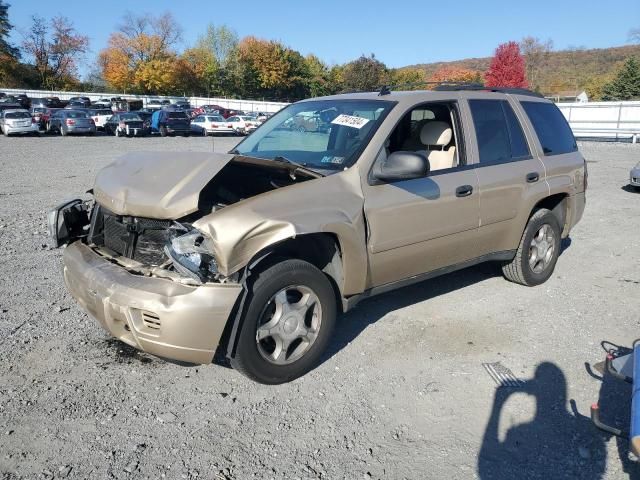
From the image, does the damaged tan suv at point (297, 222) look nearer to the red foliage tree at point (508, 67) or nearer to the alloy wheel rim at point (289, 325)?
the alloy wheel rim at point (289, 325)

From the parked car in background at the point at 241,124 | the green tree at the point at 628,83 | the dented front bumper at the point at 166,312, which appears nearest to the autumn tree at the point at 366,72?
the green tree at the point at 628,83

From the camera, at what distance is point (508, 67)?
63.6 meters

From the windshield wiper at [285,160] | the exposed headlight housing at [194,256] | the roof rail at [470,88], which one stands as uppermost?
the roof rail at [470,88]

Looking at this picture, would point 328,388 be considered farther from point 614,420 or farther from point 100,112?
point 100,112

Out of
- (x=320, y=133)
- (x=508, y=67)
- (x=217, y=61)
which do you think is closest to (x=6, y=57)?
(x=217, y=61)

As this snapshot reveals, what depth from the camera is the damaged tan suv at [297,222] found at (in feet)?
10.4

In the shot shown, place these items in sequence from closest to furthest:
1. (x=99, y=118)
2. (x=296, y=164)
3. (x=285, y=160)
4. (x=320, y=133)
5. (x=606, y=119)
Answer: (x=296, y=164), (x=285, y=160), (x=320, y=133), (x=606, y=119), (x=99, y=118)

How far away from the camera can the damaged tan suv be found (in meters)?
3.17

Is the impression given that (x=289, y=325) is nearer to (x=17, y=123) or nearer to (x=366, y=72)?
(x=17, y=123)

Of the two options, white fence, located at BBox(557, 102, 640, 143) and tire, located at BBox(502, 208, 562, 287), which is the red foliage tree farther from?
tire, located at BBox(502, 208, 562, 287)

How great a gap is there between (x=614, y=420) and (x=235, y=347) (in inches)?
90.6

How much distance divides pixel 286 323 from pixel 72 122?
97.9 ft

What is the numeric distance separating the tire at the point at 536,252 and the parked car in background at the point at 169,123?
95.2 ft

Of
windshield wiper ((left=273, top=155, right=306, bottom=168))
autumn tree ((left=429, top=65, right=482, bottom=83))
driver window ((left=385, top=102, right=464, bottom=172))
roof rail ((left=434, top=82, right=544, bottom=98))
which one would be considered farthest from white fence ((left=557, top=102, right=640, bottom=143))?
windshield wiper ((left=273, top=155, right=306, bottom=168))
